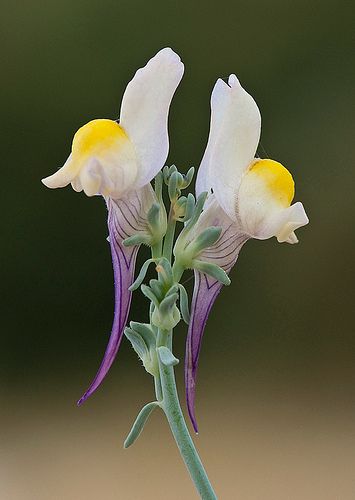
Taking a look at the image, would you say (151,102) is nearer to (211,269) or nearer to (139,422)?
(211,269)

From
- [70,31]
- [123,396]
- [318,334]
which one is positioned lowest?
[123,396]

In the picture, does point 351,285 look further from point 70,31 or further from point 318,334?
point 70,31

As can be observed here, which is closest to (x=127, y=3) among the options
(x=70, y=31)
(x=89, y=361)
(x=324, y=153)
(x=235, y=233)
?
(x=70, y=31)

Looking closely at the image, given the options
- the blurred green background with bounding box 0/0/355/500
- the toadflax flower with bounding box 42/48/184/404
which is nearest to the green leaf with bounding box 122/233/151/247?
the toadflax flower with bounding box 42/48/184/404

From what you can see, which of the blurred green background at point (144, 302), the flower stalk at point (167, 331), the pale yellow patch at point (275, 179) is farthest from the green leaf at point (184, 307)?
the blurred green background at point (144, 302)

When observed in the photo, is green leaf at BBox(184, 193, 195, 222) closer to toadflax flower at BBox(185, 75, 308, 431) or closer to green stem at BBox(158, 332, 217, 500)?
toadflax flower at BBox(185, 75, 308, 431)

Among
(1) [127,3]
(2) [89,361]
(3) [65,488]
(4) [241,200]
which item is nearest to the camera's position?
(4) [241,200]

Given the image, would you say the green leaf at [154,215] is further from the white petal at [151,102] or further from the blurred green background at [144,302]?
the blurred green background at [144,302]
